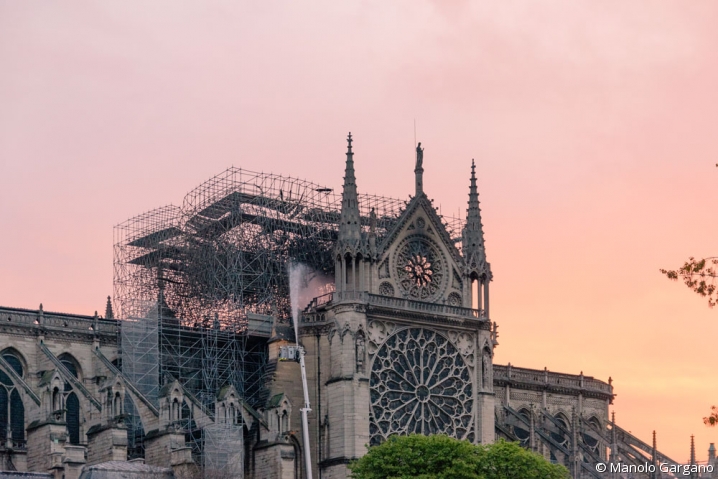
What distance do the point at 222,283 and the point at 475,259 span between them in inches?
546

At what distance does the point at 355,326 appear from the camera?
80188 millimetres

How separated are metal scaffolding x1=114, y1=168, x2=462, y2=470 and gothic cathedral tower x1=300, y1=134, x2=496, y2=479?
2688 mm

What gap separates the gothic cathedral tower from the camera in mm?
79875

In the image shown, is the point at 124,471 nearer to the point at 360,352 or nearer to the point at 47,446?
the point at 47,446

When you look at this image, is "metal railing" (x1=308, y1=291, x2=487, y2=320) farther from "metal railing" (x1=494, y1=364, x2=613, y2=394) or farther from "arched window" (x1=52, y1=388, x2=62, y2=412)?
"arched window" (x1=52, y1=388, x2=62, y2=412)

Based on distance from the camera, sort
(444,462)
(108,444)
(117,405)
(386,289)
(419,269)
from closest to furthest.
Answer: (444,462) → (108,444) → (117,405) → (386,289) → (419,269)

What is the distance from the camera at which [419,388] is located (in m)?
82.4

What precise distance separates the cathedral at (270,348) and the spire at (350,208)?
10 centimetres

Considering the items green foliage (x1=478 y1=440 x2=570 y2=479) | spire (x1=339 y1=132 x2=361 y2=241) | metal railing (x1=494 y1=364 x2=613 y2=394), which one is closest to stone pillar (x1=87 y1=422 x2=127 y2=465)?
spire (x1=339 y1=132 x2=361 y2=241)

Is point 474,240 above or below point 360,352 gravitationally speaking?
above

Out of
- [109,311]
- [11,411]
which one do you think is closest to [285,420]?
[11,411]

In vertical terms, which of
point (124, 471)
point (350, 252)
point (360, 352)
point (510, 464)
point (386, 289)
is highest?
point (350, 252)

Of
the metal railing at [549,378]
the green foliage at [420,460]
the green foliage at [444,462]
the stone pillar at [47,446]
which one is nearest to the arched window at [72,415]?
the stone pillar at [47,446]

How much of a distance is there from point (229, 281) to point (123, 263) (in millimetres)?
11564
